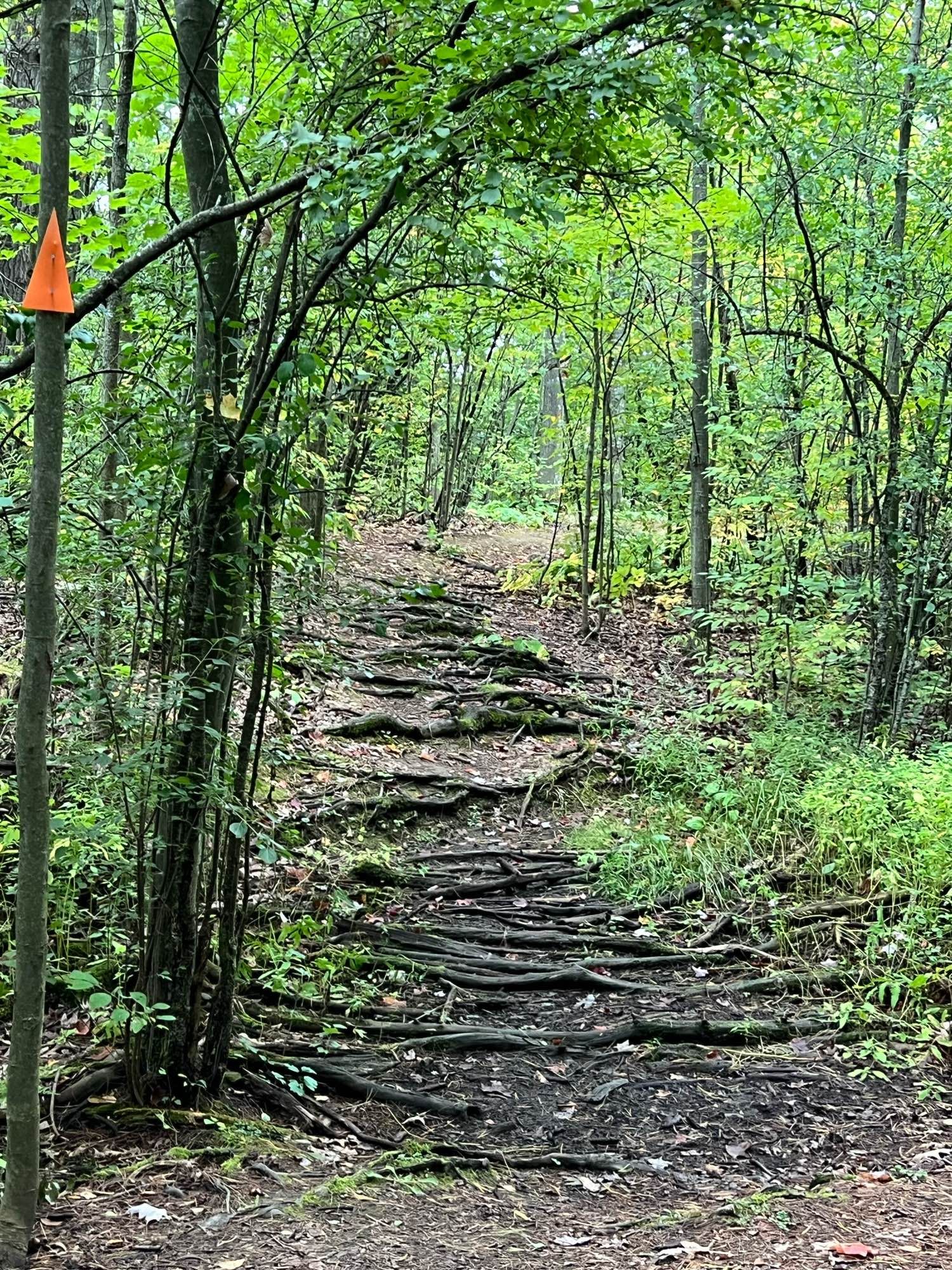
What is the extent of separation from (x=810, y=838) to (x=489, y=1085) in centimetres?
326

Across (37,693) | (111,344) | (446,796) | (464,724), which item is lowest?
(446,796)

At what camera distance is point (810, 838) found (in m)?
6.78

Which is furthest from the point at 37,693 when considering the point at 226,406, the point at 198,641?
the point at 226,406

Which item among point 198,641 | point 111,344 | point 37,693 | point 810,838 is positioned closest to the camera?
point 37,693

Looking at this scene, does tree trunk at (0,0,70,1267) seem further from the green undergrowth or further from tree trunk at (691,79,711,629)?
tree trunk at (691,79,711,629)

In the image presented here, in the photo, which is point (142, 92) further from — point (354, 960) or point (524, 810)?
point (524, 810)

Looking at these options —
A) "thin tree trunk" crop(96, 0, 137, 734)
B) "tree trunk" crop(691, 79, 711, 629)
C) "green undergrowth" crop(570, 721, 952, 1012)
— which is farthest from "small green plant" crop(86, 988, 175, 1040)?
"tree trunk" crop(691, 79, 711, 629)

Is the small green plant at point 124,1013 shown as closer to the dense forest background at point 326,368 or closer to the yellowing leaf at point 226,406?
the dense forest background at point 326,368

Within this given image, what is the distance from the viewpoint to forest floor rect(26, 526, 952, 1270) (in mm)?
3211

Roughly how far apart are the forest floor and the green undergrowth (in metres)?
0.26

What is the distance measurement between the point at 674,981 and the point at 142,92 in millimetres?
6158

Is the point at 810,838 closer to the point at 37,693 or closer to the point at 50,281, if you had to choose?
the point at 37,693

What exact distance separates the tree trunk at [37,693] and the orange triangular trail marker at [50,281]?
0.04 meters

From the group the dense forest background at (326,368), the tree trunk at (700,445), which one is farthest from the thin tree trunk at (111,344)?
the tree trunk at (700,445)
